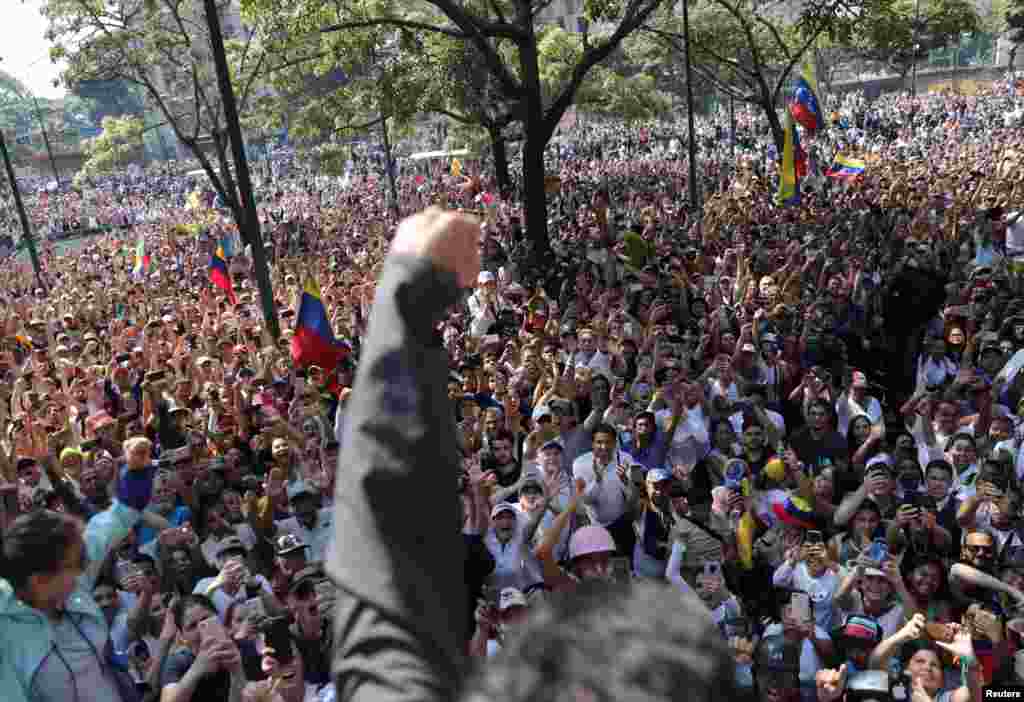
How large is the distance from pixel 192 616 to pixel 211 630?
376 mm

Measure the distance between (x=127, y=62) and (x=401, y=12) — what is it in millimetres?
8820

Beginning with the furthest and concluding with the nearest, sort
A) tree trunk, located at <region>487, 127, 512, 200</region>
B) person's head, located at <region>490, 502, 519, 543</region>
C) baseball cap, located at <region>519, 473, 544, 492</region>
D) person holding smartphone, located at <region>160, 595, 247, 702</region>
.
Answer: tree trunk, located at <region>487, 127, 512, 200</region>
baseball cap, located at <region>519, 473, 544, 492</region>
person's head, located at <region>490, 502, 519, 543</region>
person holding smartphone, located at <region>160, 595, 247, 702</region>

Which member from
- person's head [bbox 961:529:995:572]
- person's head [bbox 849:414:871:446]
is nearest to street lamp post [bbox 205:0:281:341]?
person's head [bbox 849:414:871:446]

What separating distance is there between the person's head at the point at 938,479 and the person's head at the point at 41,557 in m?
5.09

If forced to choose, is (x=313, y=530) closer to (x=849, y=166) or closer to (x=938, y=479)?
(x=938, y=479)

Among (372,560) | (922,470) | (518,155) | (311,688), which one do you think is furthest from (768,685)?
(518,155)

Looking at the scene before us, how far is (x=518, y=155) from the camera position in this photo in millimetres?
33906

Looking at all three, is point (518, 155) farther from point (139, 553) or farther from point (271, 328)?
point (139, 553)

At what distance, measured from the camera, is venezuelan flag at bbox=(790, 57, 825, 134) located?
16.9 m

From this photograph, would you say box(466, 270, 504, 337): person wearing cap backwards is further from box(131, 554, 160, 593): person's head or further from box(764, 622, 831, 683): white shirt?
box(764, 622, 831, 683): white shirt

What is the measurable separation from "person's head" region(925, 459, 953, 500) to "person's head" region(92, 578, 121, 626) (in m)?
4.92

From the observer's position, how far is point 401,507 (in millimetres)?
834

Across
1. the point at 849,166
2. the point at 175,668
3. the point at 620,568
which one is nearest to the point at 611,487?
the point at 620,568

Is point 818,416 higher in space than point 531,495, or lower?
lower
